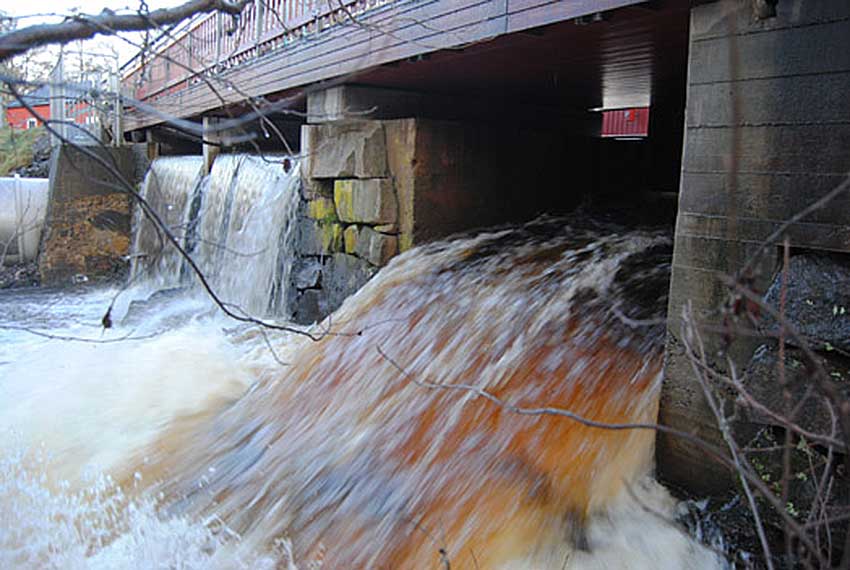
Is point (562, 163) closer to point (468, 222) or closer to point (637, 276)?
point (468, 222)

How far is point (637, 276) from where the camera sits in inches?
174

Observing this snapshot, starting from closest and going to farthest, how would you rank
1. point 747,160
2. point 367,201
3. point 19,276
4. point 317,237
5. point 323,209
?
point 747,160 < point 367,201 < point 323,209 < point 317,237 < point 19,276

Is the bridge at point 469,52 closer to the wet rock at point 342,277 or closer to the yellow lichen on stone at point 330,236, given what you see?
the yellow lichen on stone at point 330,236

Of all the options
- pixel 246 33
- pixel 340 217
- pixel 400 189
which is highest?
pixel 246 33

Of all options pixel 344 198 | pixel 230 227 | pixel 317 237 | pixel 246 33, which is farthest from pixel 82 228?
pixel 344 198

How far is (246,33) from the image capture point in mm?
8516

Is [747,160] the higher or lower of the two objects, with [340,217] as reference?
higher

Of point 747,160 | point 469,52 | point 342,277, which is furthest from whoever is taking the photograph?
point 342,277

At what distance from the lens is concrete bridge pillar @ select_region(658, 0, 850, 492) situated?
2.53 metres

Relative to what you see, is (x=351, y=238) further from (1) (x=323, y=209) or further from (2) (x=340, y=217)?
(1) (x=323, y=209)

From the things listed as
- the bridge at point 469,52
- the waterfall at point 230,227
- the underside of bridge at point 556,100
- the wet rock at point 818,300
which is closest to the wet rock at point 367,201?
the underside of bridge at point 556,100

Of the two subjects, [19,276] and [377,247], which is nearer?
[377,247]

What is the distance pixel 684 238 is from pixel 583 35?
166 cm

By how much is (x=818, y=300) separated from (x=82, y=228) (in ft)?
38.0
